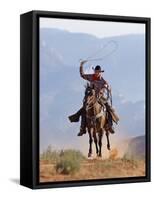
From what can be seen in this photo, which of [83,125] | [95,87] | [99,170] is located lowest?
[99,170]

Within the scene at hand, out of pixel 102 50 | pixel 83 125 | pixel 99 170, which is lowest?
pixel 99 170

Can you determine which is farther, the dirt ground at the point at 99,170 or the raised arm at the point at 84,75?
the raised arm at the point at 84,75

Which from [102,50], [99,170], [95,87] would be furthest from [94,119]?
[102,50]

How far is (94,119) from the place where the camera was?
5367 millimetres

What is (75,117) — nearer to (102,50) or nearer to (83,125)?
(83,125)

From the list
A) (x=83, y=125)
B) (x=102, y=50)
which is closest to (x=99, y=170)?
(x=83, y=125)

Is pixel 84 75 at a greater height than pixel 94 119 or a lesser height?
greater

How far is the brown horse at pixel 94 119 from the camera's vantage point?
5.33 m

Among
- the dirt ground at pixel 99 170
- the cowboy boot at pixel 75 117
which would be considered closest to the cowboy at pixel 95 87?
the cowboy boot at pixel 75 117

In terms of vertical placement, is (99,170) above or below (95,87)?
below

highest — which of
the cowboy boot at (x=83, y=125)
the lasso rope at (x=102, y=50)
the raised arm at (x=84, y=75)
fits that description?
the lasso rope at (x=102, y=50)

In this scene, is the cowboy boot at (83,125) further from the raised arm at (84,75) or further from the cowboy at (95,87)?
the raised arm at (84,75)

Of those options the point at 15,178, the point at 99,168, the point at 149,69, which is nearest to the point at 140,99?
the point at 149,69

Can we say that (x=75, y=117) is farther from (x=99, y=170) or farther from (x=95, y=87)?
(x=99, y=170)
